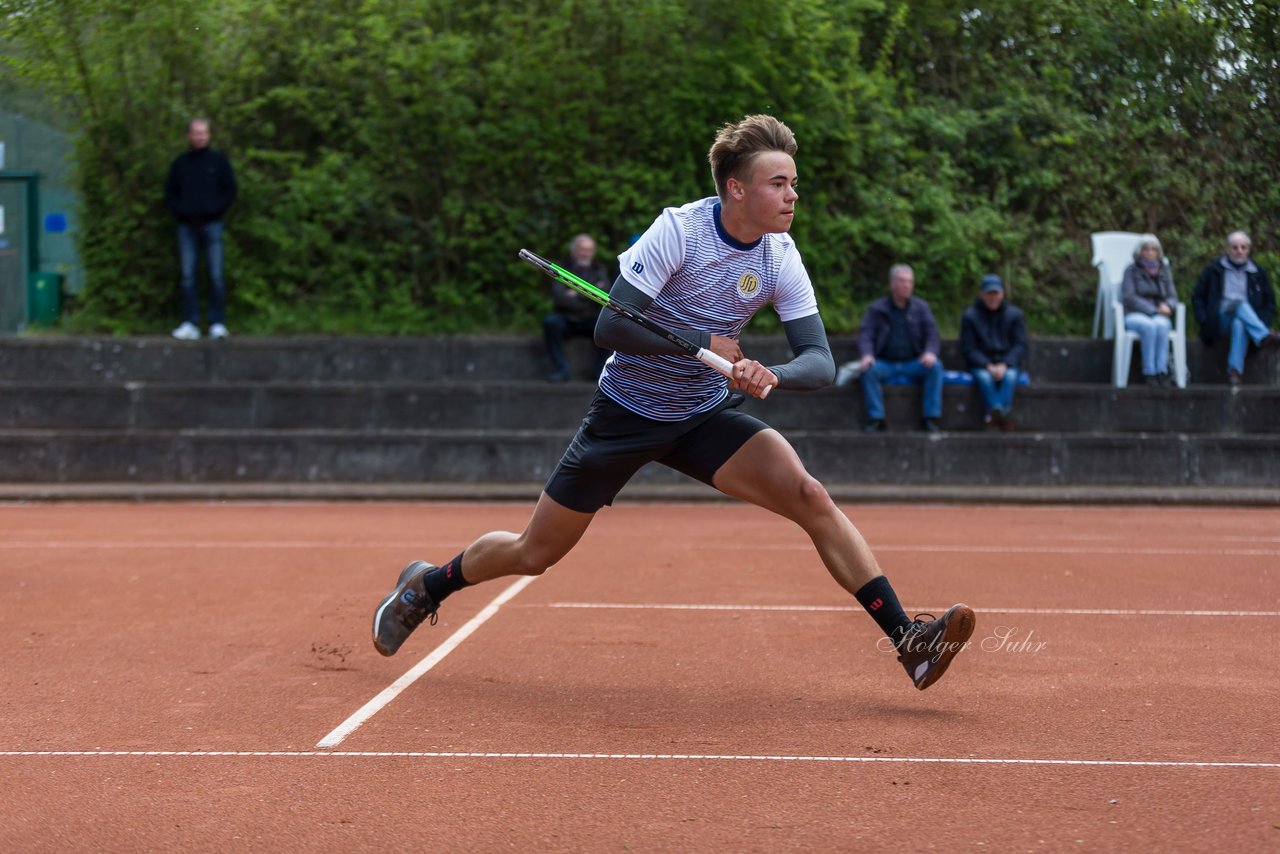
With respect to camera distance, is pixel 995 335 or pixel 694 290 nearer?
pixel 694 290

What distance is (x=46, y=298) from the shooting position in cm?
1792

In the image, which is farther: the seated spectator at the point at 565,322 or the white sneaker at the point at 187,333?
the white sneaker at the point at 187,333

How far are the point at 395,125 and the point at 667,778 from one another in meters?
13.7

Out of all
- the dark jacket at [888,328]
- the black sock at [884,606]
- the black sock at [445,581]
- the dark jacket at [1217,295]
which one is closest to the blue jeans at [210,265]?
the dark jacket at [888,328]

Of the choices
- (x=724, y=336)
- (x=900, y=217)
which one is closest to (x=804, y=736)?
(x=724, y=336)

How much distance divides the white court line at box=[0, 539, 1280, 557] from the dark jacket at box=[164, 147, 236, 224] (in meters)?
6.04

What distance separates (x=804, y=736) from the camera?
5.09 meters

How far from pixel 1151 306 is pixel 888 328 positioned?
2.80 metres

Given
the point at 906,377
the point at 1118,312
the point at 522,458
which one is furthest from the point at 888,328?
the point at 522,458

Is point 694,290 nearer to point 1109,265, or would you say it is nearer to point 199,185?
point 199,185

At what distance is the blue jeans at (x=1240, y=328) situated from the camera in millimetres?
15117

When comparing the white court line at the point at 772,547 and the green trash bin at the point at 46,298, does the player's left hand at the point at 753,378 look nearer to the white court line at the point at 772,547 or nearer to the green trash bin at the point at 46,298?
the white court line at the point at 772,547

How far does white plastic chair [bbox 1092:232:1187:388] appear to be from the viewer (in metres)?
15.3

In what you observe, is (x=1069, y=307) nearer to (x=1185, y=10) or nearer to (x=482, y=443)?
(x=1185, y=10)
